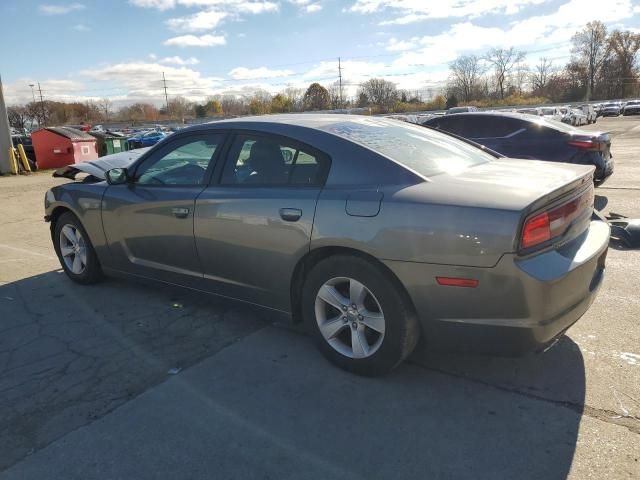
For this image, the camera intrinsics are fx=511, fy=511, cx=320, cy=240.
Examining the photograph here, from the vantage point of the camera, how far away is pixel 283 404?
2912 mm

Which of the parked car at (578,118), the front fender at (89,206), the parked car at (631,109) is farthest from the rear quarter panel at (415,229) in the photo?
the parked car at (631,109)

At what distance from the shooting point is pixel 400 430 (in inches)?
104

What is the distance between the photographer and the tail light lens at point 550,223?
2581 mm

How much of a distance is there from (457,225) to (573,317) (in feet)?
2.93

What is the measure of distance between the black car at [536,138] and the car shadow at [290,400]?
18.0 ft

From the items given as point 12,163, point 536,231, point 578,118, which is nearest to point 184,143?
point 536,231

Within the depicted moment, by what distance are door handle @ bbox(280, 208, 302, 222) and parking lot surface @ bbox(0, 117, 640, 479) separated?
76cm

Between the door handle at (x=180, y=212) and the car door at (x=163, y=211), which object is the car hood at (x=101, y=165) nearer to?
the car door at (x=163, y=211)

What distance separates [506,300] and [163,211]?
8.86 feet

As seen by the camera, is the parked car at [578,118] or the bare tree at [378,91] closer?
the parked car at [578,118]

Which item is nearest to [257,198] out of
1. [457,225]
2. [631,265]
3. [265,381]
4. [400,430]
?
[265,381]

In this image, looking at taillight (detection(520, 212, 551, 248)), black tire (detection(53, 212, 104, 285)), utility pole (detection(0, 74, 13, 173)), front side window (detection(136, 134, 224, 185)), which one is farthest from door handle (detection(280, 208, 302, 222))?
utility pole (detection(0, 74, 13, 173))

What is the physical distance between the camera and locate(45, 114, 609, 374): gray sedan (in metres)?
2.63

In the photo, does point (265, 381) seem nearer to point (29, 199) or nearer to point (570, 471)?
point (570, 471)
